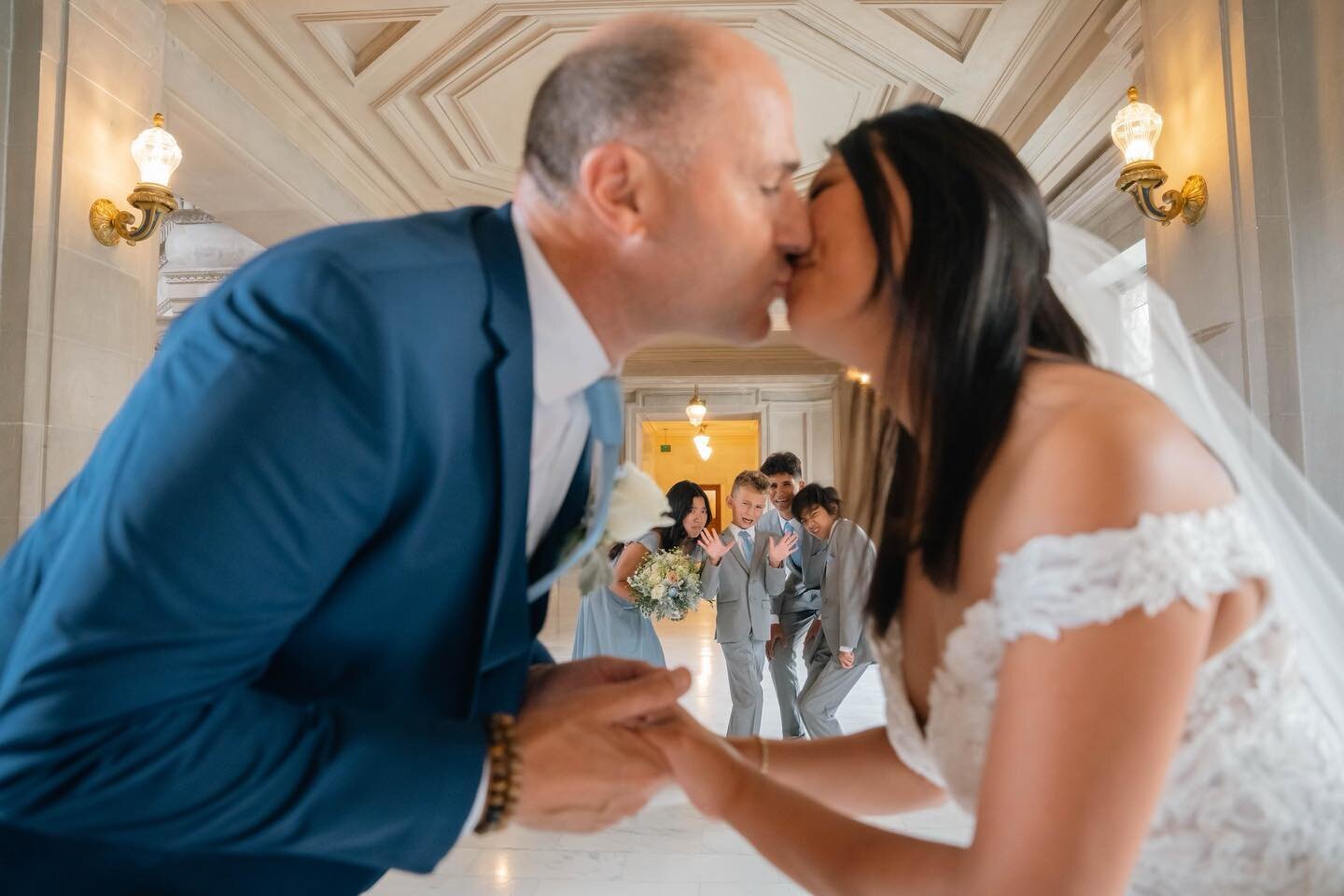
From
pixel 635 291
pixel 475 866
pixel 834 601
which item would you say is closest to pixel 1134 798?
pixel 635 291

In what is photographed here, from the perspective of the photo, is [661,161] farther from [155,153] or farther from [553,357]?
[155,153]

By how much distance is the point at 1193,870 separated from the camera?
1.42 metres

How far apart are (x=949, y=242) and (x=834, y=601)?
492 centimetres

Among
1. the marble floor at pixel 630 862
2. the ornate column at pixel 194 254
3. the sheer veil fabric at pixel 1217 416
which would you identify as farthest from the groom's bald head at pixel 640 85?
the ornate column at pixel 194 254

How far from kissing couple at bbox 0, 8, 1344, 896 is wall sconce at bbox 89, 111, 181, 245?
15.5 feet

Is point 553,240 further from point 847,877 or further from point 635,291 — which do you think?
point 847,877

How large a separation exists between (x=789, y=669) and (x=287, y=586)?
6203 millimetres

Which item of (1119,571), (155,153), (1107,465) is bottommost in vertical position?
(1119,571)

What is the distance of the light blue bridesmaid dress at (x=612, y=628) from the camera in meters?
6.18

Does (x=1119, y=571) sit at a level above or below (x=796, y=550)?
above

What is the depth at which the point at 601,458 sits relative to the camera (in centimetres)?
150

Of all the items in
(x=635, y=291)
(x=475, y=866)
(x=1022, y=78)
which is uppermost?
(x=1022, y=78)

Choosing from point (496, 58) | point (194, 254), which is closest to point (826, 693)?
point (496, 58)

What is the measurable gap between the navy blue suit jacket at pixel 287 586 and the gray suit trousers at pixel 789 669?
5789mm
